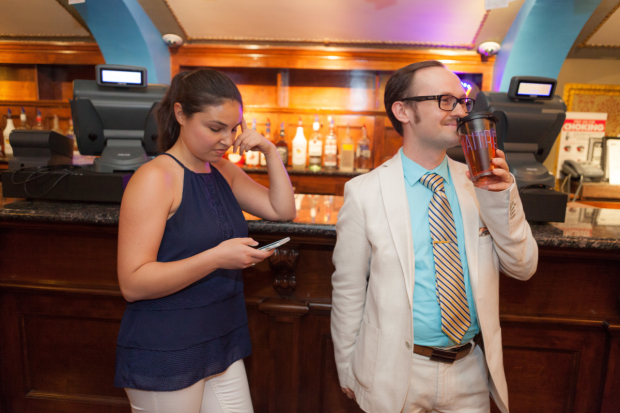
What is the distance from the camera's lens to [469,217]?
3.38 ft

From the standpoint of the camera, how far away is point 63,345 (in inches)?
61.6

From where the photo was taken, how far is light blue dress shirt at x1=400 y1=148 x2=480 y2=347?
0.99 meters

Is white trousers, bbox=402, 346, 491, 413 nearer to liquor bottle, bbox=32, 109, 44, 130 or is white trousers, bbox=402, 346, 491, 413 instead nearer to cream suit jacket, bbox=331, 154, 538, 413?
cream suit jacket, bbox=331, 154, 538, 413

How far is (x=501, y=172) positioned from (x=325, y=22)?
2973mm

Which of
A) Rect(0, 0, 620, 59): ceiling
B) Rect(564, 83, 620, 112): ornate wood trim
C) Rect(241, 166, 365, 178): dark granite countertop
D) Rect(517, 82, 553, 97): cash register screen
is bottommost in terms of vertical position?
Rect(241, 166, 365, 178): dark granite countertop

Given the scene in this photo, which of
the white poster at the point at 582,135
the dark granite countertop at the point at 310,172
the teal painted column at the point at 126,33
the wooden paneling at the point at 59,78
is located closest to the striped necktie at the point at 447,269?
the dark granite countertop at the point at 310,172

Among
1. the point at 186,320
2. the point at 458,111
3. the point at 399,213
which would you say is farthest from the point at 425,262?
the point at 186,320

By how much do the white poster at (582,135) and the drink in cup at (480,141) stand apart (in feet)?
11.5

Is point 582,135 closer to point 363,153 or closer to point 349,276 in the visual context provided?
point 363,153

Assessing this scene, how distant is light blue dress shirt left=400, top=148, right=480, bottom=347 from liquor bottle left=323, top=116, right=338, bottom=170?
2689mm

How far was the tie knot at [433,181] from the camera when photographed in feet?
3.42

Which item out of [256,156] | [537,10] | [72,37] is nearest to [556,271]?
[537,10]

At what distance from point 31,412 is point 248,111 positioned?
9.83ft

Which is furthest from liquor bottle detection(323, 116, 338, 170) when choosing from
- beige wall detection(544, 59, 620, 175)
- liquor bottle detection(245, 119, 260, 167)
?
beige wall detection(544, 59, 620, 175)
